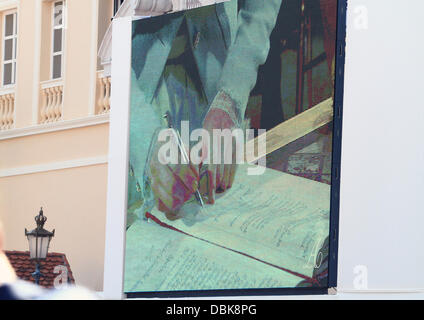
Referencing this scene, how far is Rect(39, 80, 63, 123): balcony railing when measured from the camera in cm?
1370

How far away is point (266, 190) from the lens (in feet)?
25.0

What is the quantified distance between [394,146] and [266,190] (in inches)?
48.5

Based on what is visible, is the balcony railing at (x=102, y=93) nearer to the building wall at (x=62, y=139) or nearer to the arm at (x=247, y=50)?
the building wall at (x=62, y=139)

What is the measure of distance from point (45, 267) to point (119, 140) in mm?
2995

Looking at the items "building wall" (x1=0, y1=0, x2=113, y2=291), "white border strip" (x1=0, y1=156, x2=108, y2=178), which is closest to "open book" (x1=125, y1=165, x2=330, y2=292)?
"building wall" (x1=0, y1=0, x2=113, y2=291)

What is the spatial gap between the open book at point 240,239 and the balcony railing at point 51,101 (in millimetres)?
5367

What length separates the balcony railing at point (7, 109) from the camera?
1441 centimetres

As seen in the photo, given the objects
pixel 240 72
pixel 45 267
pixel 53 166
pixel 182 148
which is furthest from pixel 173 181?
pixel 53 166

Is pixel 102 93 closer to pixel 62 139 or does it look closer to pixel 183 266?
pixel 62 139

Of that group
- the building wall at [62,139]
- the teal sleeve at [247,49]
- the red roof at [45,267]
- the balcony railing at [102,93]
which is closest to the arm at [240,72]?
the teal sleeve at [247,49]

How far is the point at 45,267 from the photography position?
11266 mm
